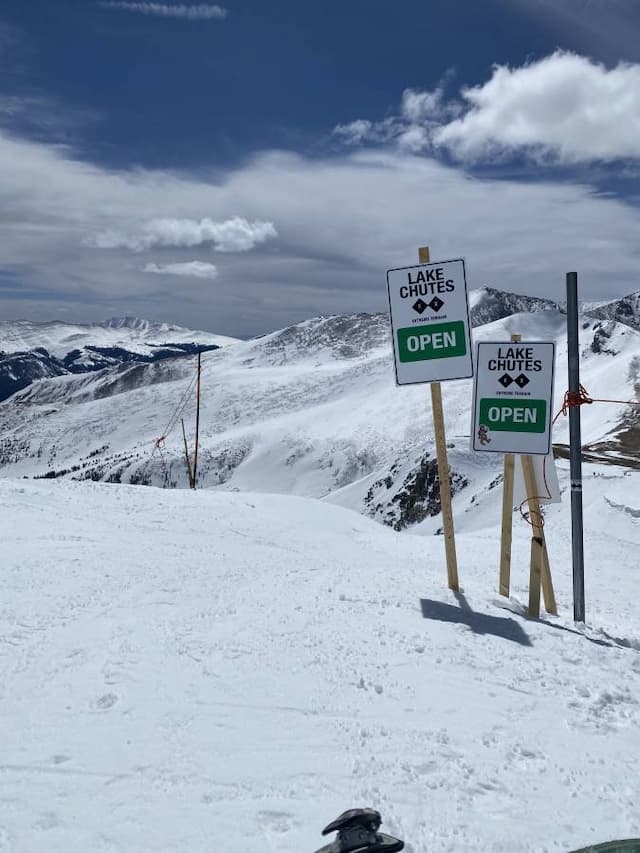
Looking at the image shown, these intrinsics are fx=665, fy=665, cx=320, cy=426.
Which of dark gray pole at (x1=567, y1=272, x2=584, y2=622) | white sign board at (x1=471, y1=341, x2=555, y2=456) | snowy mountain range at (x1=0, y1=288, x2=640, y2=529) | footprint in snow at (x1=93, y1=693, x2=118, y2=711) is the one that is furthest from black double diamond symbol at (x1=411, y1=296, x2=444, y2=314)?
snowy mountain range at (x1=0, y1=288, x2=640, y2=529)

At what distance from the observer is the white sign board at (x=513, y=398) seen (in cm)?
897

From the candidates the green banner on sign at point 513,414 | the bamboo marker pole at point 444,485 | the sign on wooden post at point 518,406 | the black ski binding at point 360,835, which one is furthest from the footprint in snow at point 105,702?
the green banner on sign at point 513,414

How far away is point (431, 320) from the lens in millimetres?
8805

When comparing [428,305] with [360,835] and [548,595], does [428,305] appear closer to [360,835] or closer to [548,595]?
[548,595]

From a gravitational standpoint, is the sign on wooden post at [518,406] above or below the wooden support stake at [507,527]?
above

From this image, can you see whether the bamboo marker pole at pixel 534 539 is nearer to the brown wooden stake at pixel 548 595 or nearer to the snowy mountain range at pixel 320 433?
the brown wooden stake at pixel 548 595

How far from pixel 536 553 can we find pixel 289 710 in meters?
5.20

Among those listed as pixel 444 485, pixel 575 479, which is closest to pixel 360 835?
pixel 444 485

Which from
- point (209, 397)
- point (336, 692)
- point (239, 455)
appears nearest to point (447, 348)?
point (336, 692)

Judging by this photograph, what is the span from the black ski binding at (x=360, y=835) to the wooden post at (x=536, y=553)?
6.37m

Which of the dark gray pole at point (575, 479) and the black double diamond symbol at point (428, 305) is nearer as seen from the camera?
the black double diamond symbol at point (428, 305)

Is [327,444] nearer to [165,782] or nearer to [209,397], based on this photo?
[209,397]

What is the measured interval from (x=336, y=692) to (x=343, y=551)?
312 inches

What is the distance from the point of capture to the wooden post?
8.99 metres
